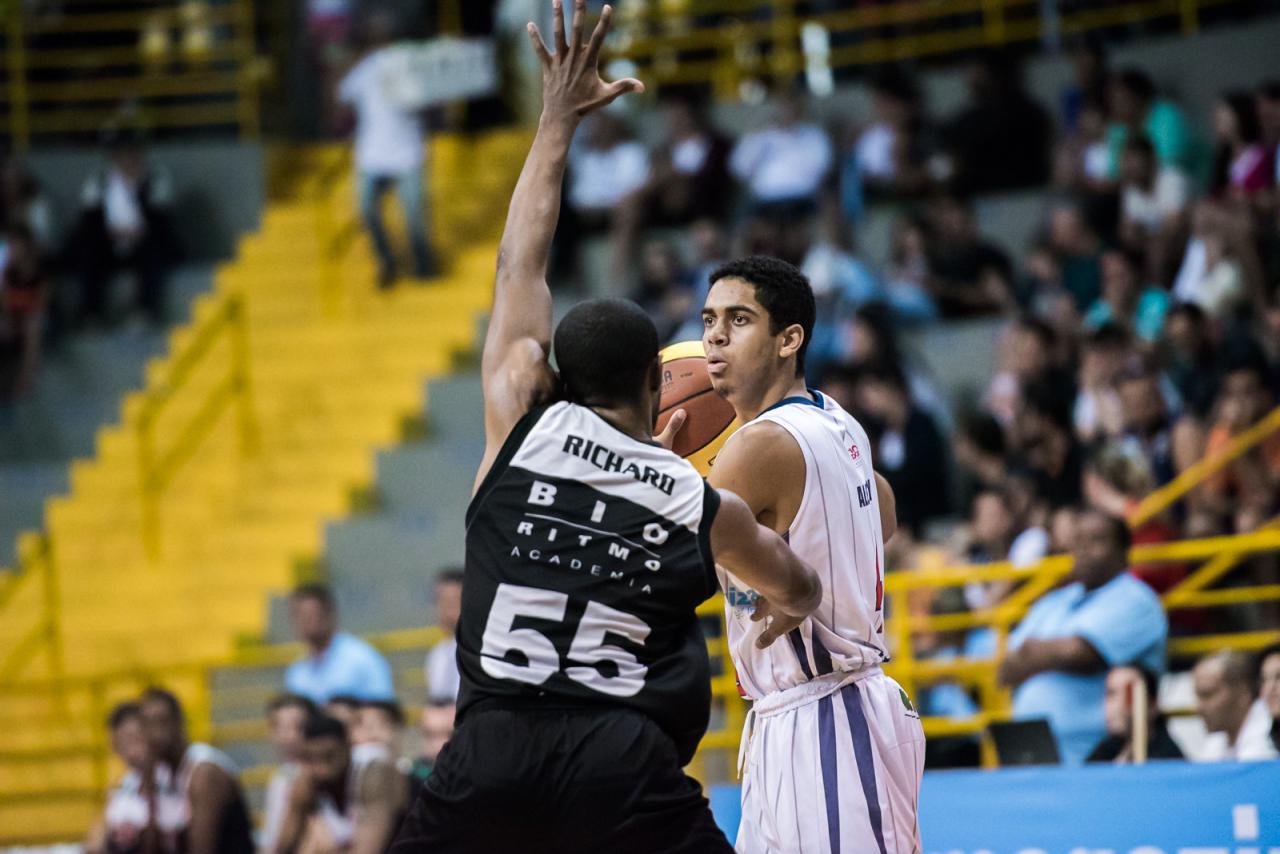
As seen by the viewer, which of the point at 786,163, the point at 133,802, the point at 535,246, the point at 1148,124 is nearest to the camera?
the point at 535,246

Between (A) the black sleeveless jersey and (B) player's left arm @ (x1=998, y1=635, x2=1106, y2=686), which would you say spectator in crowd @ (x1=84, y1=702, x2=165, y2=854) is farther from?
(A) the black sleeveless jersey

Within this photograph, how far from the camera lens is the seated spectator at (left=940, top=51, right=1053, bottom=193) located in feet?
47.6

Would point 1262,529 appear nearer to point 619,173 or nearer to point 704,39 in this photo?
point 619,173

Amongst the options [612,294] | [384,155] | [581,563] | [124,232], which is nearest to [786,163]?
[612,294]

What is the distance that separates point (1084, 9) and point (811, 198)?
2.88m

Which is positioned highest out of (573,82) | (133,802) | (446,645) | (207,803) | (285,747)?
(573,82)

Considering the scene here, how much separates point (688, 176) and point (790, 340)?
378 inches

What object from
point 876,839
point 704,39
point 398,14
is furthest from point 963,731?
point 398,14

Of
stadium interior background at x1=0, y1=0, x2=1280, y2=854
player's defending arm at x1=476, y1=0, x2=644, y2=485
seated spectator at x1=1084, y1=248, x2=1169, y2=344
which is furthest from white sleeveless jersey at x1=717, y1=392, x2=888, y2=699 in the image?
seated spectator at x1=1084, y1=248, x2=1169, y2=344

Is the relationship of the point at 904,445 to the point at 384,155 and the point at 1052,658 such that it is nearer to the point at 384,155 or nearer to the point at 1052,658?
the point at 1052,658

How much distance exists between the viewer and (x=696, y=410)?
6020mm

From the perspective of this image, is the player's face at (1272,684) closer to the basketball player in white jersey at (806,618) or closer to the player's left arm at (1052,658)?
the player's left arm at (1052,658)

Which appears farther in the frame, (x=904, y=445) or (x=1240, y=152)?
(x=1240, y=152)

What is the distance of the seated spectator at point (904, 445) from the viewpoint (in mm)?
12211
